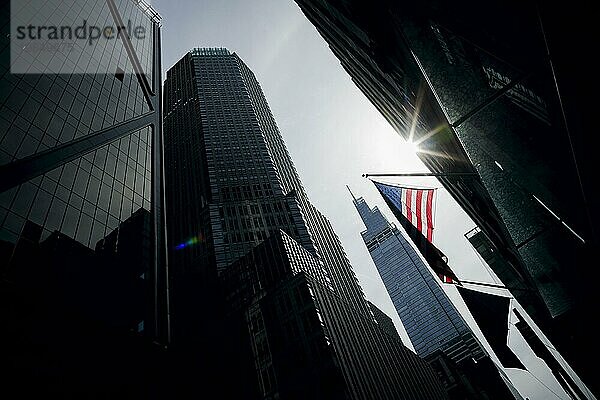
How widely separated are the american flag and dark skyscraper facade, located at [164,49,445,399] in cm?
3954

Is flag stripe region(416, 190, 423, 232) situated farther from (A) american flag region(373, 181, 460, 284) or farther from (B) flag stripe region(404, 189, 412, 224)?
(B) flag stripe region(404, 189, 412, 224)

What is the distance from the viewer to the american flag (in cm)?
1255

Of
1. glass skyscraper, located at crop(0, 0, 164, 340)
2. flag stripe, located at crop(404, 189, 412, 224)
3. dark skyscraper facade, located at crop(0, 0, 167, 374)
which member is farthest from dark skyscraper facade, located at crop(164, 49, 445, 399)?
flag stripe, located at crop(404, 189, 412, 224)

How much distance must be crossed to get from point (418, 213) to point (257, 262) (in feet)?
191

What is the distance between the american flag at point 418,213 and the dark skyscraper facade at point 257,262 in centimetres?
3954

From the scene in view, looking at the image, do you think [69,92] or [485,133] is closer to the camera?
[485,133]

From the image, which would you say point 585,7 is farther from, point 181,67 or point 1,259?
point 181,67

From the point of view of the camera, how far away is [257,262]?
68.2 meters

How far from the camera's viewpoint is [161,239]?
35.8 m

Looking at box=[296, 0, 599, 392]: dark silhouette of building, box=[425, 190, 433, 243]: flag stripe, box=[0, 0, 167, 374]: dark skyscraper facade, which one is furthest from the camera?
box=[0, 0, 167, 374]: dark skyscraper facade

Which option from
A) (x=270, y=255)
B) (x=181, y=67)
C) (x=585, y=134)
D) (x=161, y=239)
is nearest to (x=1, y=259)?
(x=161, y=239)

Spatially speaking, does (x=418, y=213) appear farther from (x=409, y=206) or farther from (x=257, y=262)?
(x=257, y=262)

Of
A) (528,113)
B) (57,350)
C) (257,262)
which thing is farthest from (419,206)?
(257,262)

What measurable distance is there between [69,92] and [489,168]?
49.9 meters
